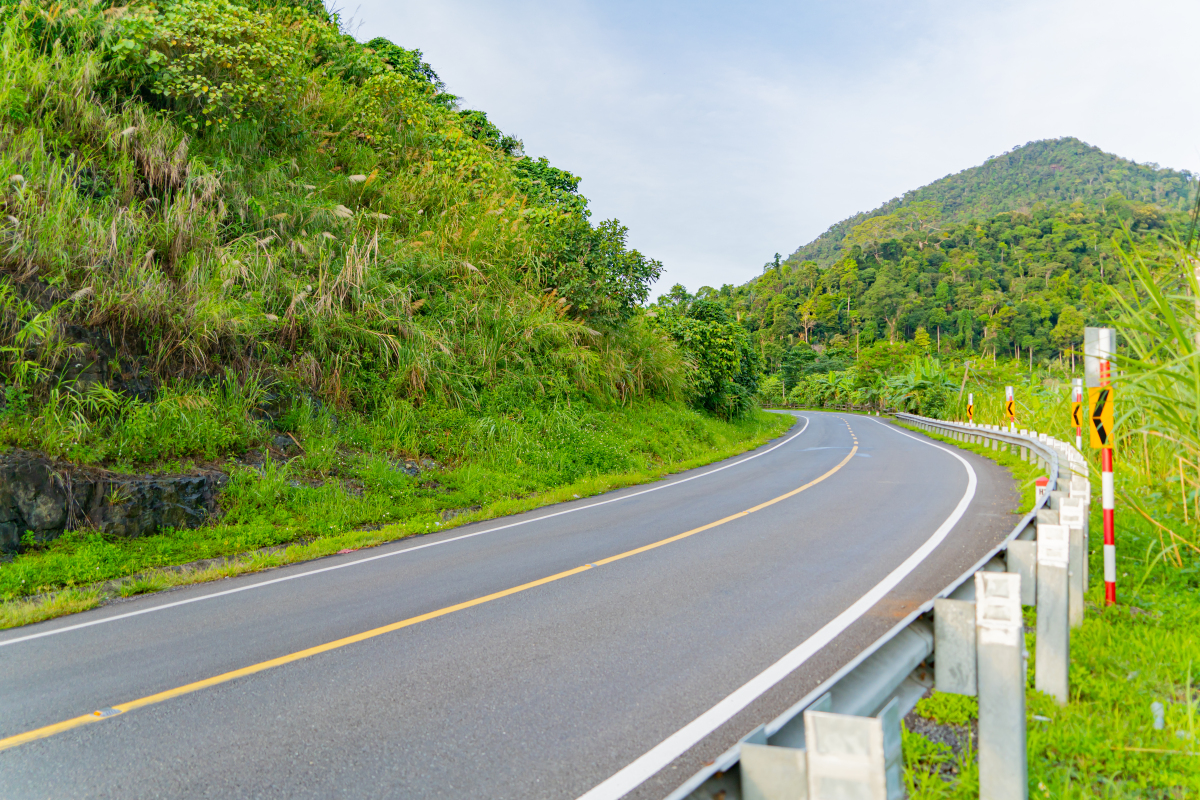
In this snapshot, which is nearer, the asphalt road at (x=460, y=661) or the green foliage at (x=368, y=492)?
the asphalt road at (x=460, y=661)

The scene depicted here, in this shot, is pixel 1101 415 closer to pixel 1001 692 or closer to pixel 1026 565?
pixel 1026 565

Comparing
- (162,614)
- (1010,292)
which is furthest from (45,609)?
(1010,292)

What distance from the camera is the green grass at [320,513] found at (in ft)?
23.3

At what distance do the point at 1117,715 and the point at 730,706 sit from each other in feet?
6.25

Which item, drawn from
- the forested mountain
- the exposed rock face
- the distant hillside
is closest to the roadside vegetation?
the exposed rock face

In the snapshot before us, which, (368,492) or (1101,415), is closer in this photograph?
(1101,415)

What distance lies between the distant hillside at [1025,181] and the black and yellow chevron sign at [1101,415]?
145134 mm

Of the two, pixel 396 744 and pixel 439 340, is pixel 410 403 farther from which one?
pixel 396 744

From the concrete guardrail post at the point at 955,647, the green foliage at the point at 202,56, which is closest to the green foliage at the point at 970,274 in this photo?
the green foliage at the point at 202,56

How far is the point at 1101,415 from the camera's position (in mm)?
5430

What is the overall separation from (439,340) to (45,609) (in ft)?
28.9

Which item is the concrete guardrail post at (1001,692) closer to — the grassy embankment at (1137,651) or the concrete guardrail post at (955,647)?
the concrete guardrail post at (955,647)

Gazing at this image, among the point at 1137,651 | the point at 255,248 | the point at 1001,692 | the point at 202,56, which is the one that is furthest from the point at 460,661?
the point at 202,56

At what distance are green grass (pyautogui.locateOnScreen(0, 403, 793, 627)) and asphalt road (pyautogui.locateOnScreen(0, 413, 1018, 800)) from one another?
644 millimetres
